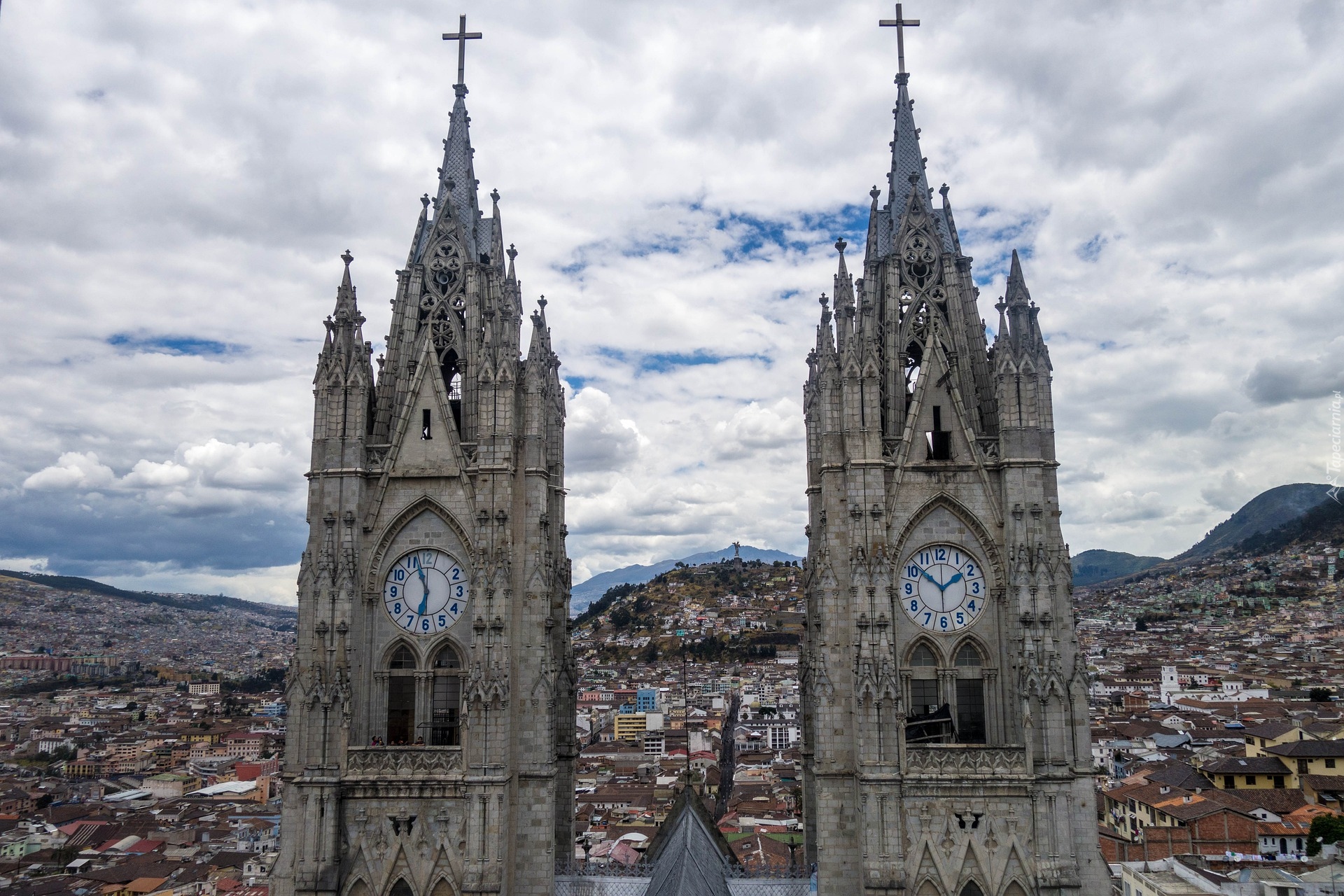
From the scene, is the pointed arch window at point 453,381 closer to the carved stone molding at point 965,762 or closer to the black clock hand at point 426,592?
the black clock hand at point 426,592

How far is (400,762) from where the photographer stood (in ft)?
88.2

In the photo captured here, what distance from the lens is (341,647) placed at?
90.2 ft

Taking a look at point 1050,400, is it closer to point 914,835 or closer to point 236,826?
point 914,835

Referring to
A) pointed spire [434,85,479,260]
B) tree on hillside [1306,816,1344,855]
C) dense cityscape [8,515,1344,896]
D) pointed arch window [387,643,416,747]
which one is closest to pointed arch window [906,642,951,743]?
dense cityscape [8,515,1344,896]

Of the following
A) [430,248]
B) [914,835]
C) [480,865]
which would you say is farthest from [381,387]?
[914,835]

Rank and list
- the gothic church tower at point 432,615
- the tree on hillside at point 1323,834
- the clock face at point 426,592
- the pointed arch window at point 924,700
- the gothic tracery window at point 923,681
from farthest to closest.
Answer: the tree on hillside at point 1323,834 → the clock face at point 426,592 → the gothic tracery window at point 923,681 → the pointed arch window at point 924,700 → the gothic church tower at point 432,615

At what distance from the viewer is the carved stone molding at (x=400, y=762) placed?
87.8 feet

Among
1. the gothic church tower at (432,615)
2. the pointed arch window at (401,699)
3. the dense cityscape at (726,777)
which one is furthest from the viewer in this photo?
the dense cityscape at (726,777)

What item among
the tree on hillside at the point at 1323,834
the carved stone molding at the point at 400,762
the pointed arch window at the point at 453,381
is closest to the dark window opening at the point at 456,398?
the pointed arch window at the point at 453,381

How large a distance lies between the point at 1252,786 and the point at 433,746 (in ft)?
291

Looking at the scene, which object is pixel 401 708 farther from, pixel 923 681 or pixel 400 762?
pixel 923 681

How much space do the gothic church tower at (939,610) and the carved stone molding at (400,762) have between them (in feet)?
32.8

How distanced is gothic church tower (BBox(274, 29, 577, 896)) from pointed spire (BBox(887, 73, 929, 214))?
1240 centimetres

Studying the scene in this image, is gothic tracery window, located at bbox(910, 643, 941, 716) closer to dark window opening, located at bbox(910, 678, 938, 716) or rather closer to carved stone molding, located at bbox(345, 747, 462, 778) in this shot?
dark window opening, located at bbox(910, 678, 938, 716)
